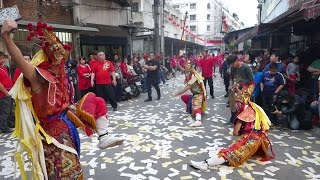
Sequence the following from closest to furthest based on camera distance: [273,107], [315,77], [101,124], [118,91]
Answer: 1. [101,124]
2. [273,107]
3. [315,77]
4. [118,91]

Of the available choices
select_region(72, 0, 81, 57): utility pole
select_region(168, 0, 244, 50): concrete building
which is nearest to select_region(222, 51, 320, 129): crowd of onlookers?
select_region(72, 0, 81, 57): utility pole

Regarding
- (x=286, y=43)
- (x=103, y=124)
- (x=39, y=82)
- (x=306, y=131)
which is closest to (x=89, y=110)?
(x=103, y=124)

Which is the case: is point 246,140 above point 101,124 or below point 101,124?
below

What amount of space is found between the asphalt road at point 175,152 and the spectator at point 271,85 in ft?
3.01

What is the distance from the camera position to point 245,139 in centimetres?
489

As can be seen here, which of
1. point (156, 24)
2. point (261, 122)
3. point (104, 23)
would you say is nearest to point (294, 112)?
point (261, 122)

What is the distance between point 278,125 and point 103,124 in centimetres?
545

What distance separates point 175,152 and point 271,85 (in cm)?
344

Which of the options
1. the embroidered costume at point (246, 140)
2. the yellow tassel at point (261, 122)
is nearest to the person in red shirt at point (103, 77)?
the embroidered costume at point (246, 140)

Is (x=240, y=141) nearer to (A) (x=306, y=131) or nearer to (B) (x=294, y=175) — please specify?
(B) (x=294, y=175)

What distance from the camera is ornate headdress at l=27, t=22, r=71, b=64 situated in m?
2.77

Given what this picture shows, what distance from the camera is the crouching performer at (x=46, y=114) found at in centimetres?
276

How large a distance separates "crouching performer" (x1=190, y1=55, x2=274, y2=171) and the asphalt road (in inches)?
4.9

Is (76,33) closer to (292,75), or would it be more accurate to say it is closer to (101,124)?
(292,75)
